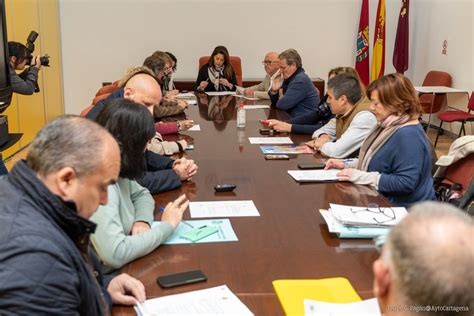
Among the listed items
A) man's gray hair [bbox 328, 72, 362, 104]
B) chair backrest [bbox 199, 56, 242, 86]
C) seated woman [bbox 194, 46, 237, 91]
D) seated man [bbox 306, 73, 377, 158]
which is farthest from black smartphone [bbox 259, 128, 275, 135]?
chair backrest [bbox 199, 56, 242, 86]

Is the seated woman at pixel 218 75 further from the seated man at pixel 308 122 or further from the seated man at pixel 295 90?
the seated man at pixel 308 122

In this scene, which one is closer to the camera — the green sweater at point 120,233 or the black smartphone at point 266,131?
the green sweater at point 120,233

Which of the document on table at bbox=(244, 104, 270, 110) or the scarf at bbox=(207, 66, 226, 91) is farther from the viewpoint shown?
the scarf at bbox=(207, 66, 226, 91)

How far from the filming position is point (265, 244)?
1.88 metres

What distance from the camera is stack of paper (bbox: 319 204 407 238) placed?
1.94 meters

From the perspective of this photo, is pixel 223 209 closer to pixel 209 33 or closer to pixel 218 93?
pixel 218 93

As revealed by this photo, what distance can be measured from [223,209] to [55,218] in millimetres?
1109

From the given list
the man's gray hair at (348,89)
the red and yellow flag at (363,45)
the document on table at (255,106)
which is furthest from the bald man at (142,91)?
the red and yellow flag at (363,45)

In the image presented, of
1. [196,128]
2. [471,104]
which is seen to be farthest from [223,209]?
[471,104]

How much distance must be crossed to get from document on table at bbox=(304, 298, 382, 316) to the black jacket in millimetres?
588

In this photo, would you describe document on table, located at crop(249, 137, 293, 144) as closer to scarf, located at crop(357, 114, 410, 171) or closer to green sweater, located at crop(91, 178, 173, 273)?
scarf, located at crop(357, 114, 410, 171)

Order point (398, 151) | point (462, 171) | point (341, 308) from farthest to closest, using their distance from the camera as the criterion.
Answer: point (462, 171), point (398, 151), point (341, 308)

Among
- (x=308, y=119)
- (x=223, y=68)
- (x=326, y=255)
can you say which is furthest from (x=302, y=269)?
(x=223, y=68)

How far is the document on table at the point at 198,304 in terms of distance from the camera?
1.44 m
